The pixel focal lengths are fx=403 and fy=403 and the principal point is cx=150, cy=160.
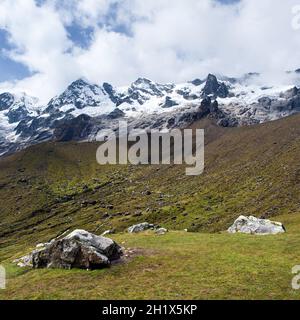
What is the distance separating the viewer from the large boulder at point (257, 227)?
51.4 meters

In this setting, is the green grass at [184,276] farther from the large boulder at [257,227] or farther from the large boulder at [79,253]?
the large boulder at [257,227]

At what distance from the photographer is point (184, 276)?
33344mm

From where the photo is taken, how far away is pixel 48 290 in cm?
3247

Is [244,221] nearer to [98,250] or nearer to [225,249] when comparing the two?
[225,249]

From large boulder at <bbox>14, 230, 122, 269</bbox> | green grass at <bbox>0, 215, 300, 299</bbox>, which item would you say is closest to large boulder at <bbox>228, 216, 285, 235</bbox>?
green grass at <bbox>0, 215, 300, 299</bbox>

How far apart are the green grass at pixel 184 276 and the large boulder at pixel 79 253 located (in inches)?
41.5

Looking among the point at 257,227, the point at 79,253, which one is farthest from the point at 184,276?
the point at 257,227

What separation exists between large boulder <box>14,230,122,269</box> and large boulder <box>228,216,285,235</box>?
20524 mm

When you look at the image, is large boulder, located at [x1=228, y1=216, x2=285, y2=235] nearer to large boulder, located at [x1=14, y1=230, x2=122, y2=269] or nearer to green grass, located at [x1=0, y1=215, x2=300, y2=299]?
green grass, located at [x1=0, y1=215, x2=300, y2=299]

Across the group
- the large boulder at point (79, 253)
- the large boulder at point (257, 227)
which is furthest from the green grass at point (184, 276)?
the large boulder at point (257, 227)

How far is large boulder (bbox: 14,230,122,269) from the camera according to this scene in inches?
1458

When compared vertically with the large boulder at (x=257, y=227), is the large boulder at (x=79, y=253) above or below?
below

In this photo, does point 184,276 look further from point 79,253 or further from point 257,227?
point 257,227
